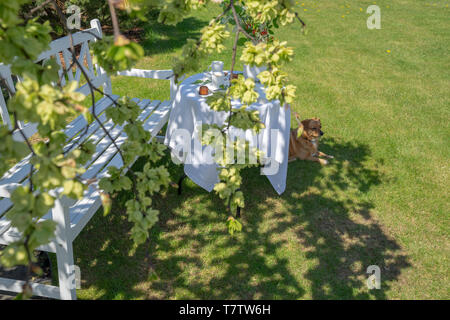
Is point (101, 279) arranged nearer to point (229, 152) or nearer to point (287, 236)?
point (287, 236)

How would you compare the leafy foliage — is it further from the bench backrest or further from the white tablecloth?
the white tablecloth

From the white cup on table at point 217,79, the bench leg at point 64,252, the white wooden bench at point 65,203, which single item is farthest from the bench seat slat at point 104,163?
the white cup on table at point 217,79

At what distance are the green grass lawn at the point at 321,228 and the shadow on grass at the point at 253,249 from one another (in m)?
0.01

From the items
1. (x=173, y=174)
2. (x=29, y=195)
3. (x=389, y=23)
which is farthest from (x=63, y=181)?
(x=389, y=23)

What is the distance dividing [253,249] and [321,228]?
0.78 metres

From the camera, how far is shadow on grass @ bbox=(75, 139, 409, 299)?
114 inches

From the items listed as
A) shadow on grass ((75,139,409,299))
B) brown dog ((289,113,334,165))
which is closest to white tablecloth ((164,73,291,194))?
shadow on grass ((75,139,409,299))

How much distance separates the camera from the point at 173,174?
4.27 meters

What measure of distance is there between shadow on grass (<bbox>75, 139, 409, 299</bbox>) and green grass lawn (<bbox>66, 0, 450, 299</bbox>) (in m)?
0.01

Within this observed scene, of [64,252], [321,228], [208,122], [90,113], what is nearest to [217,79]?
[208,122]

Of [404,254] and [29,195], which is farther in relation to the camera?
[404,254]

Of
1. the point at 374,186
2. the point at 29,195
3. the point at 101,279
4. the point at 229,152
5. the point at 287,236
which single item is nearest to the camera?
the point at 29,195
